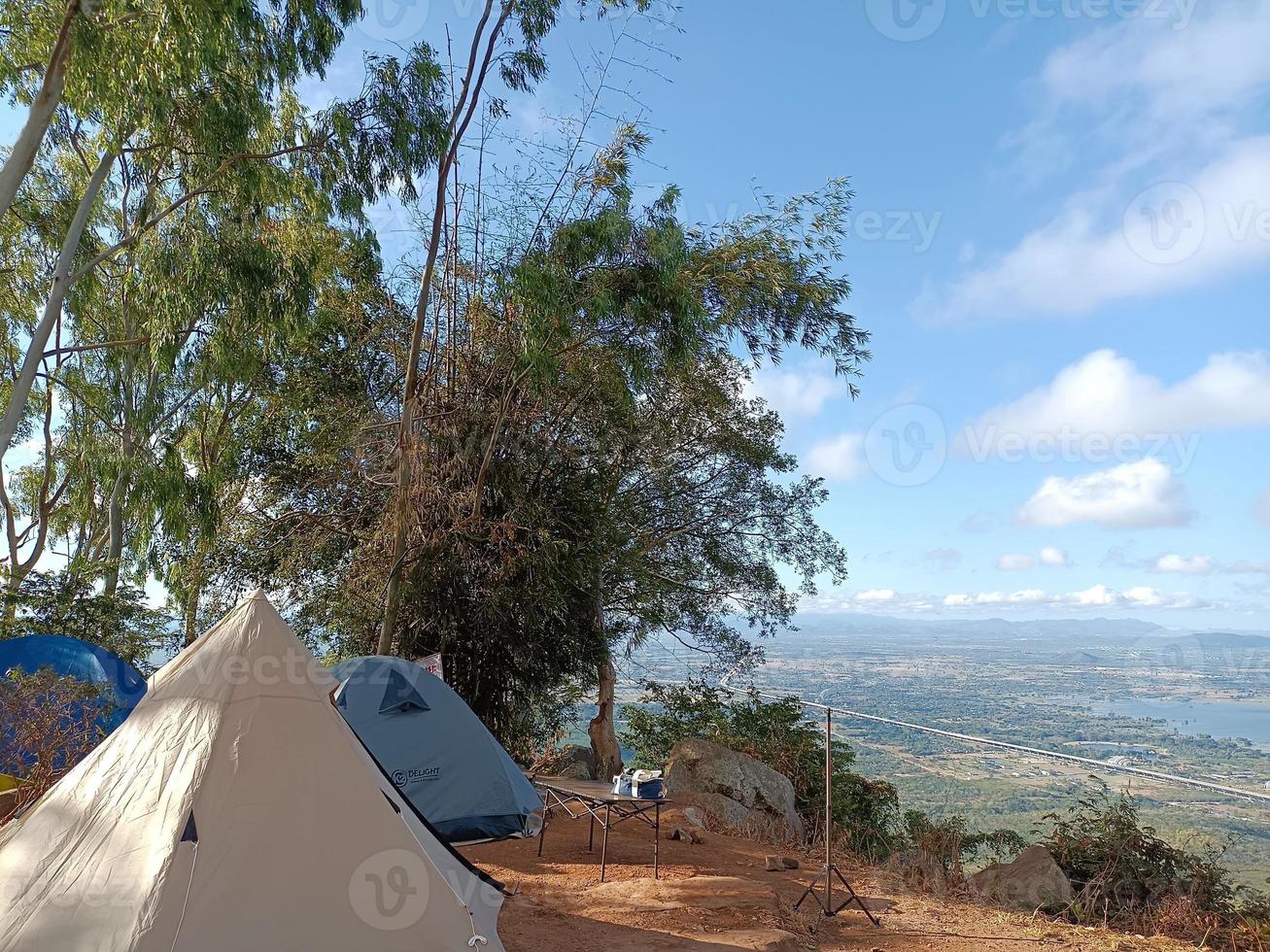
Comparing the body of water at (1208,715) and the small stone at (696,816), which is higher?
the body of water at (1208,715)

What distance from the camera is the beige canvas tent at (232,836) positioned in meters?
3.37

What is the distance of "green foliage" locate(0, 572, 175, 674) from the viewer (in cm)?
1006

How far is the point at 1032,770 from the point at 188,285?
349 inches

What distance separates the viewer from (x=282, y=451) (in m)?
11.0

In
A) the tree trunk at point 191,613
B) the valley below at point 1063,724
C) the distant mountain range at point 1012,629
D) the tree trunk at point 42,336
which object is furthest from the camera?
the distant mountain range at point 1012,629

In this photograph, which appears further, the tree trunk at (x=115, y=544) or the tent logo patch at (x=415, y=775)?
the tree trunk at (x=115, y=544)

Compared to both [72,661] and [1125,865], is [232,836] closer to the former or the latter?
[72,661]

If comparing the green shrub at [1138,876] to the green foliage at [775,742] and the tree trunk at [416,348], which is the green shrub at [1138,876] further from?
the tree trunk at [416,348]

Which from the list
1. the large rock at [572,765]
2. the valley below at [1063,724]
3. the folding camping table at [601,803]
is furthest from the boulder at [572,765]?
the folding camping table at [601,803]

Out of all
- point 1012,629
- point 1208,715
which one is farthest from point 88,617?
point 1012,629

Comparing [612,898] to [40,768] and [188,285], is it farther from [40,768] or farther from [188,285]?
[188,285]

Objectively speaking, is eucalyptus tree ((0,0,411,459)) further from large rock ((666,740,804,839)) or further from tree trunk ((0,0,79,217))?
large rock ((666,740,804,839))

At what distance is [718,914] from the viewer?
17.0ft

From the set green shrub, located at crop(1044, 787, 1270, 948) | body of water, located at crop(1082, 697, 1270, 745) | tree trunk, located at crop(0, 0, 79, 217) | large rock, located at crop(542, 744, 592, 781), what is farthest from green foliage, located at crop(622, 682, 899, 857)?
tree trunk, located at crop(0, 0, 79, 217)
